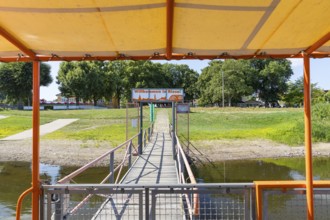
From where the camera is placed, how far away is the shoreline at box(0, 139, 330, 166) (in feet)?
85.5

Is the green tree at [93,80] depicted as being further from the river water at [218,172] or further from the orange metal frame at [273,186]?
the orange metal frame at [273,186]

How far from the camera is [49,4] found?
2869 mm

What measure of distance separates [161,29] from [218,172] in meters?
19.3

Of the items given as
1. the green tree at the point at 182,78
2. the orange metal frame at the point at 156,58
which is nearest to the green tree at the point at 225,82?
the green tree at the point at 182,78

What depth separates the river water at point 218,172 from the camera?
18.5 metres

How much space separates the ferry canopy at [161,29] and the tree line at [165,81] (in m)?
59.9

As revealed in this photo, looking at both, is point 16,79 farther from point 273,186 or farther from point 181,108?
point 273,186

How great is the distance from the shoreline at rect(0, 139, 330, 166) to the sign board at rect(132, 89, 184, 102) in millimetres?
10367

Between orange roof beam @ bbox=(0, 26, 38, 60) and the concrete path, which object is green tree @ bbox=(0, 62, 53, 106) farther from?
orange roof beam @ bbox=(0, 26, 38, 60)

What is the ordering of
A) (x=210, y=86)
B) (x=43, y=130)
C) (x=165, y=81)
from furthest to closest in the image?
(x=165, y=81) → (x=210, y=86) → (x=43, y=130)

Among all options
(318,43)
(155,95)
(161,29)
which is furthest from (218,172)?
(161,29)

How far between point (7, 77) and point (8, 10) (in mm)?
69525

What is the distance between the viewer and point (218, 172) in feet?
71.9

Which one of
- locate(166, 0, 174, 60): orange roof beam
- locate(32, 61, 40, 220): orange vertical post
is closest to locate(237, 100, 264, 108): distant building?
locate(166, 0, 174, 60): orange roof beam
